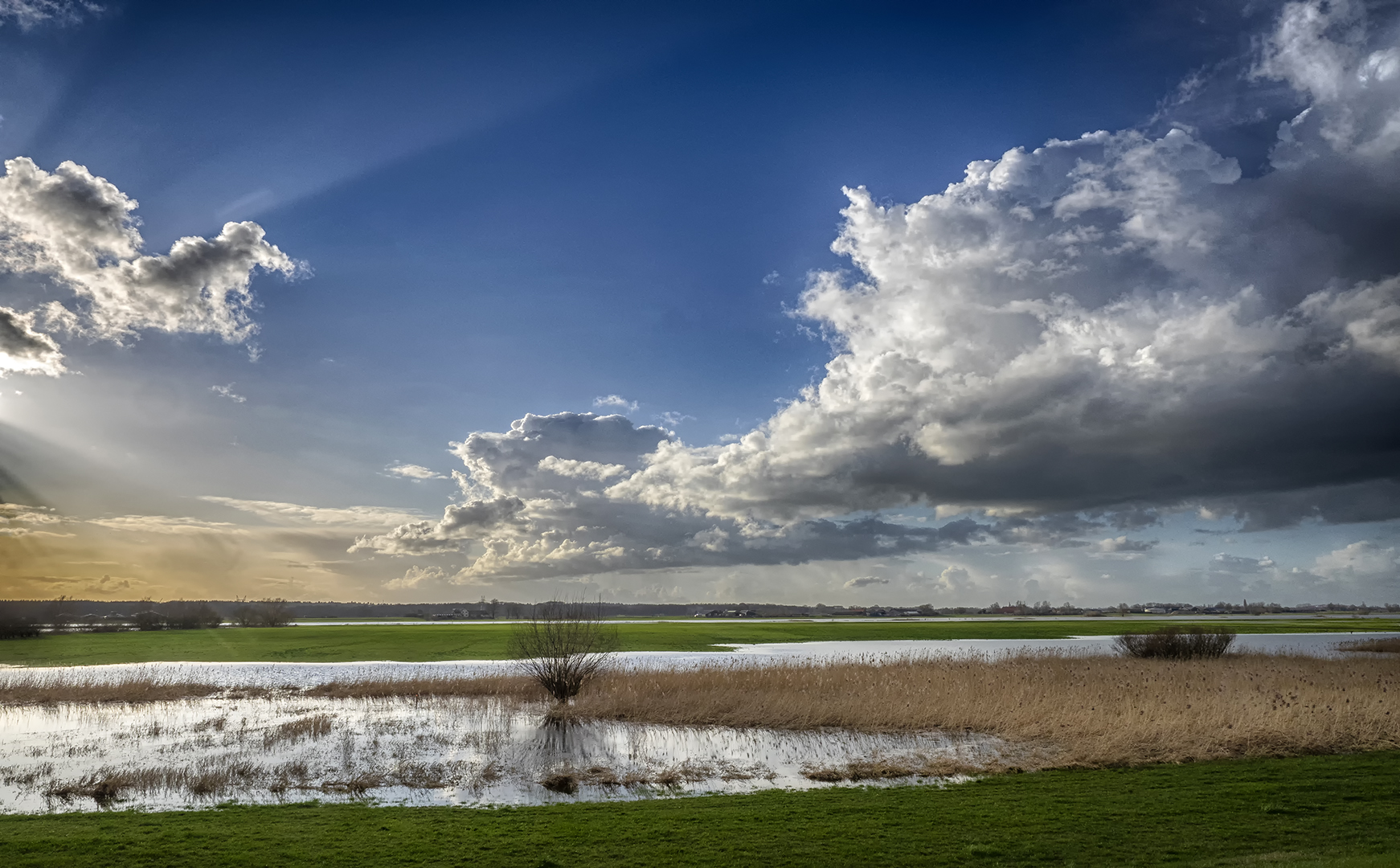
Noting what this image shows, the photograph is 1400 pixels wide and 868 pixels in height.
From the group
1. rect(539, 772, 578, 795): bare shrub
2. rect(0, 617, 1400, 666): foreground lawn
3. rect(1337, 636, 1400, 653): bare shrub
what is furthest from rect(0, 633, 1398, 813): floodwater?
rect(1337, 636, 1400, 653): bare shrub

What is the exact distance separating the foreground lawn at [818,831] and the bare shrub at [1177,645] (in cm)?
4141

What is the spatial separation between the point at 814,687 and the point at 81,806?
30.3 meters

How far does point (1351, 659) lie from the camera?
57156mm

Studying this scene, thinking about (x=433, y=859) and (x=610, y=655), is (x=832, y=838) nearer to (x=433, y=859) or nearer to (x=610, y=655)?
(x=433, y=859)

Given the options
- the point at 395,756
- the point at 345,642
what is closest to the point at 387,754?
the point at 395,756

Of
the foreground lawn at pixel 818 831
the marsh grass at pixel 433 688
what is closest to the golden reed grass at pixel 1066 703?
the marsh grass at pixel 433 688

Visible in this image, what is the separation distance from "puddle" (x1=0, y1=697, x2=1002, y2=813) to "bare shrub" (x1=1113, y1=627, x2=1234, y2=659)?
36.3 meters

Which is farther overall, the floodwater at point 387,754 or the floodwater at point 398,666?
the floodwater at point 398,666

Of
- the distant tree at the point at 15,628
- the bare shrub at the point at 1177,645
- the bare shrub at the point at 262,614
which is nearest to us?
the bare shrub at the point at 1177,645

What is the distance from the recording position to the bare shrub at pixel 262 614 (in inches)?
5969

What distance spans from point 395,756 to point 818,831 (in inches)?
651

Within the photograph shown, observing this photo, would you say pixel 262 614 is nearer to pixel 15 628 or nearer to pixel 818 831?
pixel 15 628

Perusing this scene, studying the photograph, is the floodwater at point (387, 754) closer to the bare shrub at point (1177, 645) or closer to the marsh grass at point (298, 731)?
the marsh grass at point (298, 731)

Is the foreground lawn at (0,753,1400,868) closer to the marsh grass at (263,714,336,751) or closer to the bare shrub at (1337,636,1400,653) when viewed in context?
the marsh grass at (263,714,336,751)
